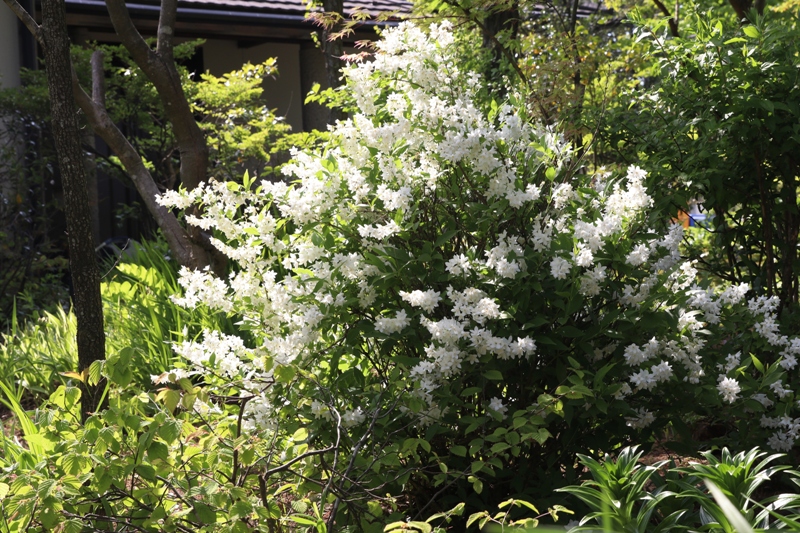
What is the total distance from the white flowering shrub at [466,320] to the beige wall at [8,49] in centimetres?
675

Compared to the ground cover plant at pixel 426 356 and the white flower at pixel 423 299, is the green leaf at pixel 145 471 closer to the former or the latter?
the ground cover plant at pixel 426 356

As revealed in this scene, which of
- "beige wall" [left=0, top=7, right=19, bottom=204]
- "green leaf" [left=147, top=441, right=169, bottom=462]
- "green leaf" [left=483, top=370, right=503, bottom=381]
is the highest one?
"beige wall" [left=0, top=7, right=19, bottom=204]

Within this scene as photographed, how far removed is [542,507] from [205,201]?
1.51 metres

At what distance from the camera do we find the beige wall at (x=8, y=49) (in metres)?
8.62

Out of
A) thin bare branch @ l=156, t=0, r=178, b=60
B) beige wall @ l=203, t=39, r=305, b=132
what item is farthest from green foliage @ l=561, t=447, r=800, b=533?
beige wall @ l=203, t=39, r=305, b=132

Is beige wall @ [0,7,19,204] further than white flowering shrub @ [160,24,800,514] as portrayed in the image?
Yes

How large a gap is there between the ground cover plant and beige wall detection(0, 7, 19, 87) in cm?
668

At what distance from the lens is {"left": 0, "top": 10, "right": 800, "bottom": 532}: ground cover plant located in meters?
2.26

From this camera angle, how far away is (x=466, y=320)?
7.91ft

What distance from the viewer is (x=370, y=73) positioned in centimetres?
339

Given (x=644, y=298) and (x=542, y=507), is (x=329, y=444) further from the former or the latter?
(x=644, y=298)

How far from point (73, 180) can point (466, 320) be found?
162 centimetres

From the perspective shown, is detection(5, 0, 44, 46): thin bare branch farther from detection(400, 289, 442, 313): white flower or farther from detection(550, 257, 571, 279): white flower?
detection(550, 257, 571, 279): white flower

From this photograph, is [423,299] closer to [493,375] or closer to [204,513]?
[493,375]
